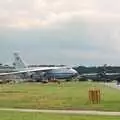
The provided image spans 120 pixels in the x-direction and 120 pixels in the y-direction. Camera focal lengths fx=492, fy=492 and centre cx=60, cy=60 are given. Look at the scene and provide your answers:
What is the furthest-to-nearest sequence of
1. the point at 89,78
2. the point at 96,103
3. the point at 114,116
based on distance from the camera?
1. the point at 89,78
2. the point at 96,103
3. the point at 114,116

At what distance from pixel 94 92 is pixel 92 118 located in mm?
17905

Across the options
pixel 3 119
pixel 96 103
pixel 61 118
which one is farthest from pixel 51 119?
pixel 96 103

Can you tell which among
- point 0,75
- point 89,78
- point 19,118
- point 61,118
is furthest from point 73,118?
point 89,78

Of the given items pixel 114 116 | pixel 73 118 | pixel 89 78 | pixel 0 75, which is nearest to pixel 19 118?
pixel 73 118

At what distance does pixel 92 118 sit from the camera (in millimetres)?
32469

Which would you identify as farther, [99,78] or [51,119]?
[99,78]

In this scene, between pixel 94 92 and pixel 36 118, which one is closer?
pixel 36 118

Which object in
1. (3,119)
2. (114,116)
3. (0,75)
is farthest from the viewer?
(0,75)

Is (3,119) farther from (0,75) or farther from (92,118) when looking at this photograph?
(0,75)

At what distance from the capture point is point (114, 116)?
3456 centimetres

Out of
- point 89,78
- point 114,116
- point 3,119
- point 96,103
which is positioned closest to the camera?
point 3,119

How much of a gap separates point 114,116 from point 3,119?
8036 millimetres

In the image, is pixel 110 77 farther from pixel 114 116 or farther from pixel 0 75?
pixel 114 116

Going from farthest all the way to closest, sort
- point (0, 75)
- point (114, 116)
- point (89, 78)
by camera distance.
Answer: point (89, 78) < point (0, 75) < point (114, 116)
